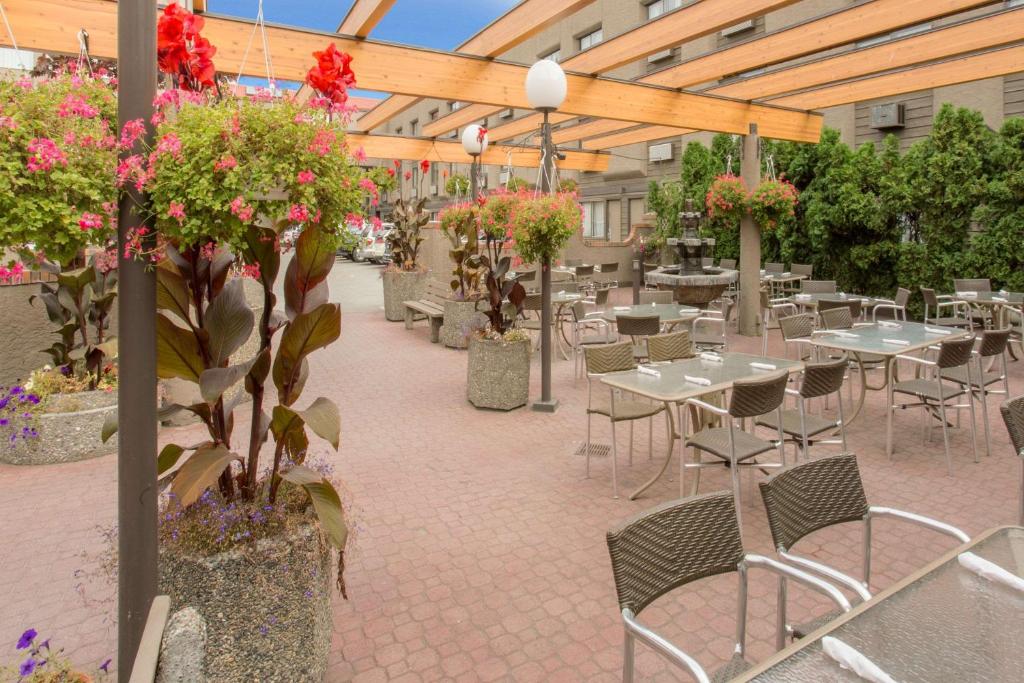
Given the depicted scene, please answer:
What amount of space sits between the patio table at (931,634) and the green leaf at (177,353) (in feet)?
6.70

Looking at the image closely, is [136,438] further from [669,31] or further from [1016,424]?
[669,31]

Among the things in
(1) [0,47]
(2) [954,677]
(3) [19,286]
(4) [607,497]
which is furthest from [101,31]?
(2) [954,677]

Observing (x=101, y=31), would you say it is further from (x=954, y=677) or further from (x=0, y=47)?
(x=954, y=677)

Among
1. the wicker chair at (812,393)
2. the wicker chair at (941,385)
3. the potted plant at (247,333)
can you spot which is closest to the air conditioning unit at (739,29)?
the wicker chair at (941,385)

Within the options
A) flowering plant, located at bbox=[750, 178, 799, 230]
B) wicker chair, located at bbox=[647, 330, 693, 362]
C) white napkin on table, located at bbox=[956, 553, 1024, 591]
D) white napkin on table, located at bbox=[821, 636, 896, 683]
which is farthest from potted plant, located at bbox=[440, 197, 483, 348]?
white napkin on table, located at bbox=[821, 636, 896, 683]

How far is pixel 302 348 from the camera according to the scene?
98.7 inches

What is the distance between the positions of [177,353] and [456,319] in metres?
7.80

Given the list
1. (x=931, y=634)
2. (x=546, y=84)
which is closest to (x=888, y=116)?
(x=546, y=84)

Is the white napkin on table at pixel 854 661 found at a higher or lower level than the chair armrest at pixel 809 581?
higher

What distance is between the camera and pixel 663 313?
7641 millimetres

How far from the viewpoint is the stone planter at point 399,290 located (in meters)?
13.2

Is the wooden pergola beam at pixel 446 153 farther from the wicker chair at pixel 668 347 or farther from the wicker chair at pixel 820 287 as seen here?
the wicker chair at pixel 668 347

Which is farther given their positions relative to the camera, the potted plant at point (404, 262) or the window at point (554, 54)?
the window at point (554, 54)

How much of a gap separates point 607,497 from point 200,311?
2986 millimetres
